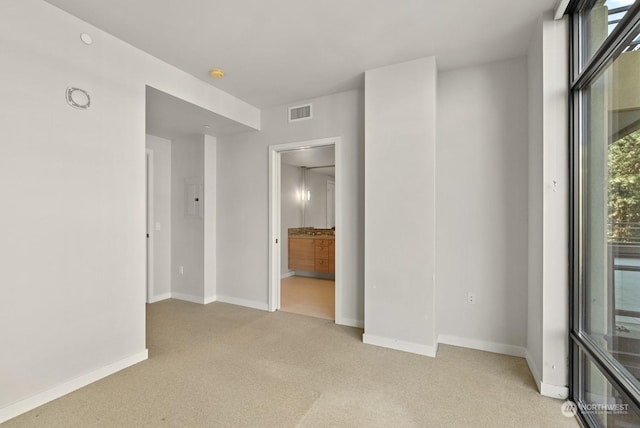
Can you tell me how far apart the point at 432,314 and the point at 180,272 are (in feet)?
11.8

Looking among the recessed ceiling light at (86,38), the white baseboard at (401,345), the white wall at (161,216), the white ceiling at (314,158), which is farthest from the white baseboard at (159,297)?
the recessed ceiling light at (86,38)

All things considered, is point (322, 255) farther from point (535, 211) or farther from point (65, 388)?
point (65, 388)

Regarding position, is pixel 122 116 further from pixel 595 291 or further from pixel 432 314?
pixel 595 291

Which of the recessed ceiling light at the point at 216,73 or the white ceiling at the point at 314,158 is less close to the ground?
the recessed ceiling light at the point at 216,73

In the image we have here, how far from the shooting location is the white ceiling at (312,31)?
2.15m

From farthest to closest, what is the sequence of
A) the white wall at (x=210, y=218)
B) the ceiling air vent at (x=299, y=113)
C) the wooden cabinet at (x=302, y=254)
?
the wooden cabinet at (x=302, y=254)
the white wall at (x=210, y=218)
the ceiling air vent at (x=299, y=113)

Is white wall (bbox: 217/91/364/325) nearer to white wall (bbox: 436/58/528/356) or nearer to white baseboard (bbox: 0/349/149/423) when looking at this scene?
white wall (bbox: 436/58/528/356)

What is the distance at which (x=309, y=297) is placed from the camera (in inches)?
188

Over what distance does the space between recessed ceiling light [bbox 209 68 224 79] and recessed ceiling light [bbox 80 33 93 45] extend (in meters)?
0.97

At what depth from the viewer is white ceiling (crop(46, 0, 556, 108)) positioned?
2.15 metres

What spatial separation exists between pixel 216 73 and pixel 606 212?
3.25 m

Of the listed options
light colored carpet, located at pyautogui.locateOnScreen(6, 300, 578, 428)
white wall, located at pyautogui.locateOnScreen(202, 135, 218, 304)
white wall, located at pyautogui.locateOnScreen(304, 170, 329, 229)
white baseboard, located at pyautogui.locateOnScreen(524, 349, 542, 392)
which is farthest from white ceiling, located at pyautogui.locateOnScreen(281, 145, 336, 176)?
white baseboard, located at pyautogui.locateOnScreen(524, 349, 542, 392)

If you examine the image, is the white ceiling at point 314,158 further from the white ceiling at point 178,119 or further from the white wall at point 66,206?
the white wall at point 66,206

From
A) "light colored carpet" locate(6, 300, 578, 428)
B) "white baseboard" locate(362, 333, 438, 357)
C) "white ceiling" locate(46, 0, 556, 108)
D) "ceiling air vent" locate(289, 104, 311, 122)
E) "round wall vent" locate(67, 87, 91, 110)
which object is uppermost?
"white ceiling" locate(46, 0, 556, 108)
